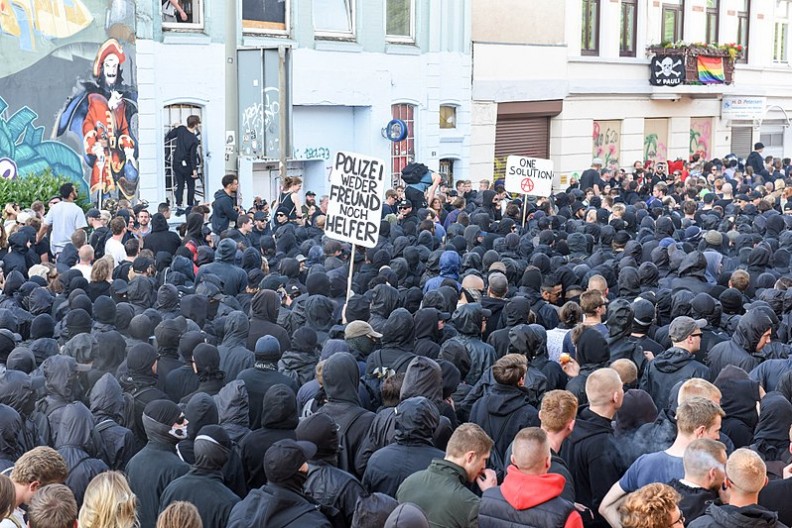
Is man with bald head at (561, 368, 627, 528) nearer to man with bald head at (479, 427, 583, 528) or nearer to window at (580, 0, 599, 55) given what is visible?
man with bald head at (479, 427, 583, 528)

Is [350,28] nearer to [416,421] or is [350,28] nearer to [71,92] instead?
[71,92]

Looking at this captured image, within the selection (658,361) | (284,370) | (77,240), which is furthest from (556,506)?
(77,240)

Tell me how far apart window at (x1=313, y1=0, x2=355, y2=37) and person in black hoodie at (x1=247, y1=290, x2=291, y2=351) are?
15.4m

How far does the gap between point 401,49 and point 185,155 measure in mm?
6964

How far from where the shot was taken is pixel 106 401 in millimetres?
7309

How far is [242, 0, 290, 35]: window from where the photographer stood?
22.8 meters

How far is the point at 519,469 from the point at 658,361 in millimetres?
3037

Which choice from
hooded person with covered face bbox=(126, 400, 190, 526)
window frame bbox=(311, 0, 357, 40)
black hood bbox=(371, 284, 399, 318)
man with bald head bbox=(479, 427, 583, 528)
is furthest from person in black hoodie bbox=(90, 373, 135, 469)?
window frame bbox=(311, 0, 357, 40)

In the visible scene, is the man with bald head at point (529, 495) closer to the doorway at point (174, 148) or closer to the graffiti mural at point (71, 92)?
the graffiti mural at point (71, 92)

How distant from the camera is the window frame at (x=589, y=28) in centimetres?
3195

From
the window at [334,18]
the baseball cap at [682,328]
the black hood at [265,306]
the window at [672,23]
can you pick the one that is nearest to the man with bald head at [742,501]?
the baseball cap at [682,328]

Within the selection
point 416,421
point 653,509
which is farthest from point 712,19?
point 653,509

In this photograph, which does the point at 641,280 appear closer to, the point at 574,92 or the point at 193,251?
the point at 193,251

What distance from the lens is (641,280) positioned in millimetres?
11414
